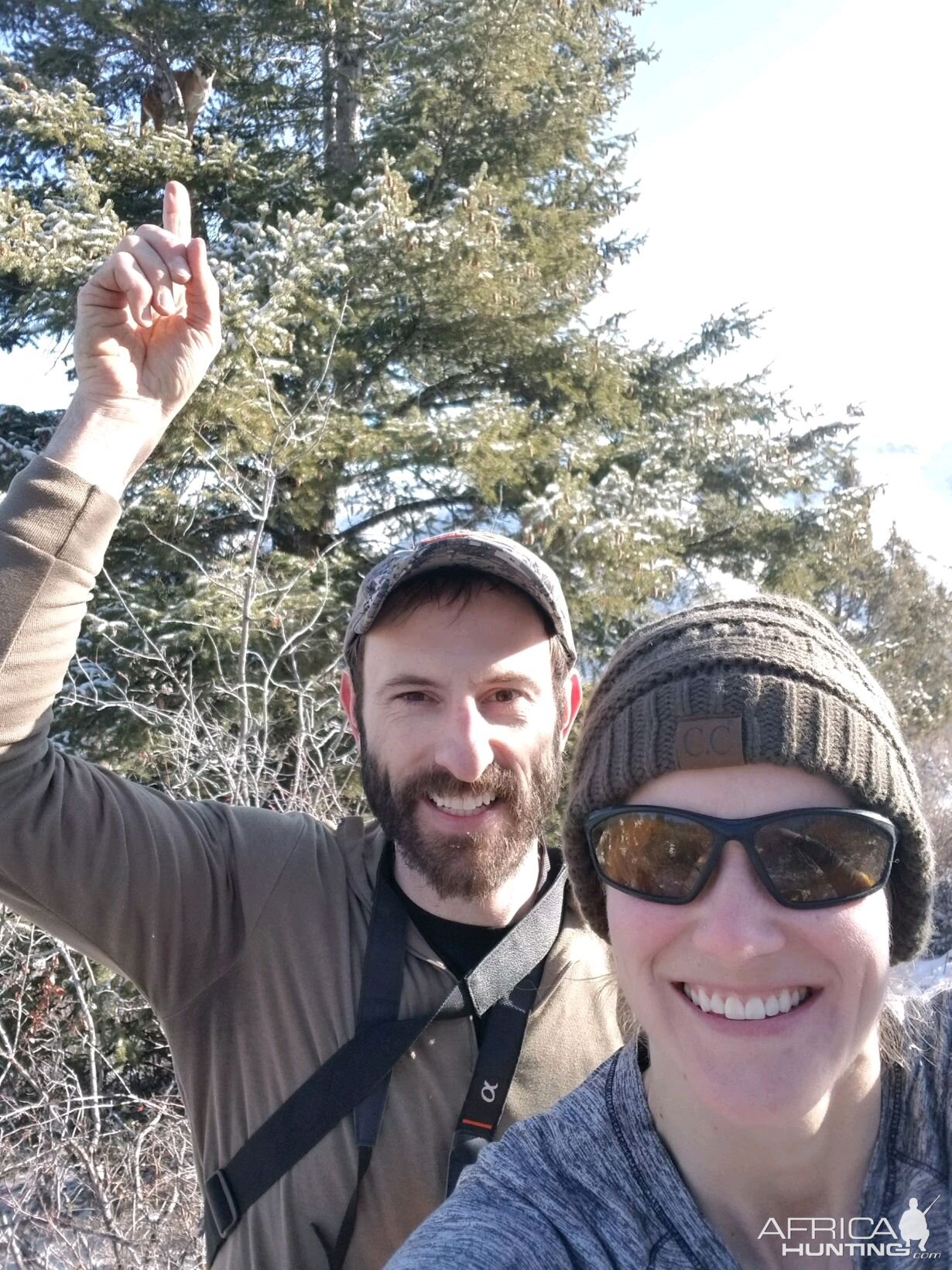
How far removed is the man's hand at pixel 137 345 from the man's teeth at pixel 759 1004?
4.44ft

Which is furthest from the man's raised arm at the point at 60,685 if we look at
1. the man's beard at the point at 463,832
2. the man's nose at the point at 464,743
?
the man's nose at the point at 464,743

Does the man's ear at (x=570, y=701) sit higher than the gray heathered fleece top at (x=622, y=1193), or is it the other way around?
the man's ear at (x=570, y=701)

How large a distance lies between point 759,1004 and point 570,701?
4.03ft

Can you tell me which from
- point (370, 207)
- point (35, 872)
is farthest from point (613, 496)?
point (35, 872)

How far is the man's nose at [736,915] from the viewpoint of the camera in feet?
3.86

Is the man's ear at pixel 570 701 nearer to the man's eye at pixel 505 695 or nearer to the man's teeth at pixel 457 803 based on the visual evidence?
the man's eye at pixel 505 695

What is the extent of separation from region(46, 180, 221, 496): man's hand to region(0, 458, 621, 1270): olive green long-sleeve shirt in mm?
139

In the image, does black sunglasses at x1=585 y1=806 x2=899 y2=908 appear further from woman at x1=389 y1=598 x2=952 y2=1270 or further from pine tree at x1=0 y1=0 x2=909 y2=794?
pine tree at x1=0 y1=0 x2=909 y2=794

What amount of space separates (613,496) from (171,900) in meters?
6.54

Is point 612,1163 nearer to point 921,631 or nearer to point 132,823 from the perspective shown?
point 132,823

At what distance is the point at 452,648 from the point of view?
2074mm

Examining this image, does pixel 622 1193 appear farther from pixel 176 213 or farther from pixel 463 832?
pixel 176 213

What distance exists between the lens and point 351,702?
2336mm

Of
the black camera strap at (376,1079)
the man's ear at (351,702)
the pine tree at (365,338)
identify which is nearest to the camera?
the black camera strap at (376,1079)
